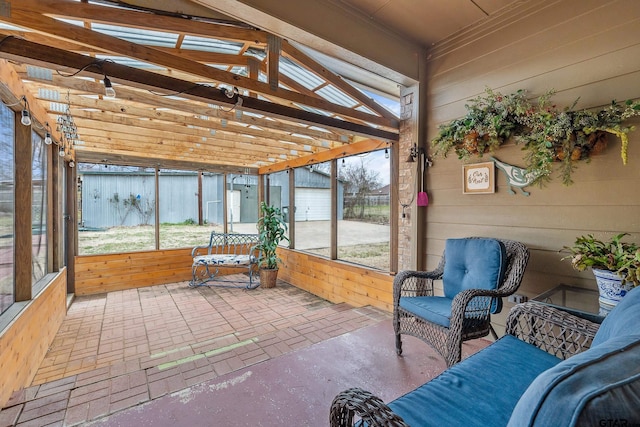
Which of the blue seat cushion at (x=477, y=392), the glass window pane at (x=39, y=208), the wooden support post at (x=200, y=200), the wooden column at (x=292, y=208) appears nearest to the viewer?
the blue seat cushion at (x=477, y=392)

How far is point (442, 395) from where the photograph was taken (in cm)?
109

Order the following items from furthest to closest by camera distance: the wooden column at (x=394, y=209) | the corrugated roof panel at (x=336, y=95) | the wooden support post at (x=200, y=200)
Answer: the wooden support post at (x=200, y=200) < the corrugated roof panel at (x=336, y=95) < the wooden column at (x=394, y=209)

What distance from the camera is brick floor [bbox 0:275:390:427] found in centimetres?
181

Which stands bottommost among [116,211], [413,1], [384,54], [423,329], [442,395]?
[423,329]

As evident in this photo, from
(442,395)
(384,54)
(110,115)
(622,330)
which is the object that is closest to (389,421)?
(442,395)

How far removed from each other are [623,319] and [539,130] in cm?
151

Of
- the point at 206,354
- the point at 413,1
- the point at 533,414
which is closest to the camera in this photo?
the point at 533,414

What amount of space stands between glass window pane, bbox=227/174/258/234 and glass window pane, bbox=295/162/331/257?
1.49m

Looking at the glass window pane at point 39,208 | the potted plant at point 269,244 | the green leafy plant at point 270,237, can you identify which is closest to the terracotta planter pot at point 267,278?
the potted plant at point 269,244

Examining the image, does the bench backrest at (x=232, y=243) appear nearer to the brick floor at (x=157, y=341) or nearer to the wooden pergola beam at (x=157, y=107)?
the brick floor at (x=157, y=341)

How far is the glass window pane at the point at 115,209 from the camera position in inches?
198

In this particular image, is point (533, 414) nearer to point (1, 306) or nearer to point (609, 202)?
point (609, 202)

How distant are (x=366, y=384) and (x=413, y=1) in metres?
2.86

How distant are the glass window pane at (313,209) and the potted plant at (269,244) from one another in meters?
0.38
